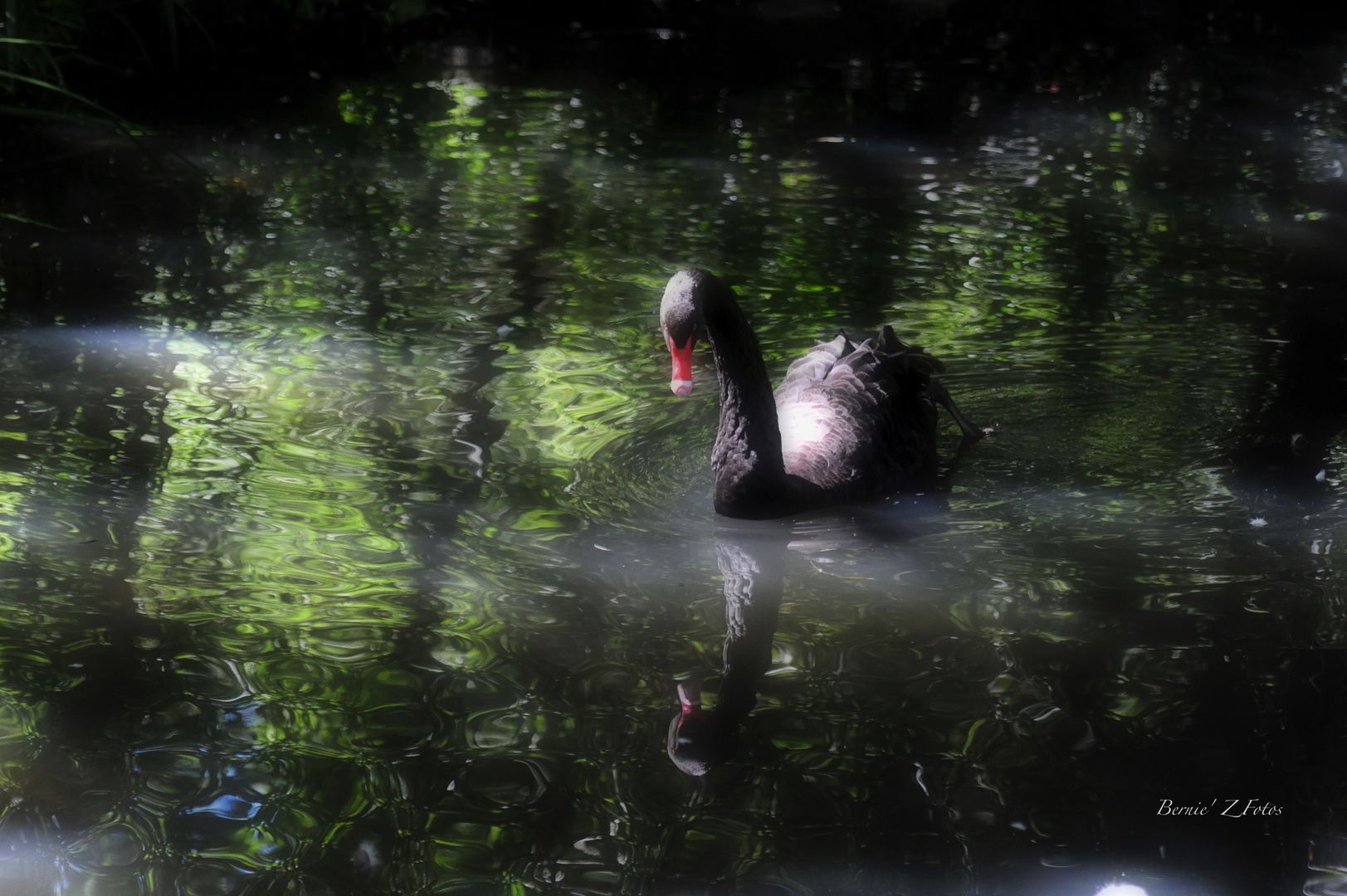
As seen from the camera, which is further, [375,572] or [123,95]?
[123,95]

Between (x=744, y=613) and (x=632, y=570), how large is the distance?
0.39 metres

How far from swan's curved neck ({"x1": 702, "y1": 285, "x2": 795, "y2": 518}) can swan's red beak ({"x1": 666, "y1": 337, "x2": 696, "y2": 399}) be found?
5.9 inches

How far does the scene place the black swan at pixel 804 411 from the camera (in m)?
4.06

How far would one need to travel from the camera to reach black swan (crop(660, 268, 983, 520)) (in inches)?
160

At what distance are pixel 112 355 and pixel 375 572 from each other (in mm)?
2329

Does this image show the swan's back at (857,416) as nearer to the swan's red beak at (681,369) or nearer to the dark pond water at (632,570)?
the dark pond water at (632,570)

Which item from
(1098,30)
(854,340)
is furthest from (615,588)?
(1098,30)

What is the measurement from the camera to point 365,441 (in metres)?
4.76

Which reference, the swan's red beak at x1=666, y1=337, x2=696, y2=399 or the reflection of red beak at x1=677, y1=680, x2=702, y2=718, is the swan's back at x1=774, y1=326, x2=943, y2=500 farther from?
the reflection of red beak at x1=677, y1=680, x2=702, y2=718

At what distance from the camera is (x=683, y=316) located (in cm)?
394

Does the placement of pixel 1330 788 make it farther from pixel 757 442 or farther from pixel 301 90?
pixel 301 90

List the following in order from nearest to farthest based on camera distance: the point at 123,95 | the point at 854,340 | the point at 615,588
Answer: the point at 615,588 → the point at 854,340 → the point at 123,95

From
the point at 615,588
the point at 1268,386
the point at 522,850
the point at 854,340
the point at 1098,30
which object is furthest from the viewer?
the point at 1098,30

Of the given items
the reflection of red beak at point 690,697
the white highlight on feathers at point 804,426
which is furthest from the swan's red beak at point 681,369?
the reflection of red beak at point 690,697
